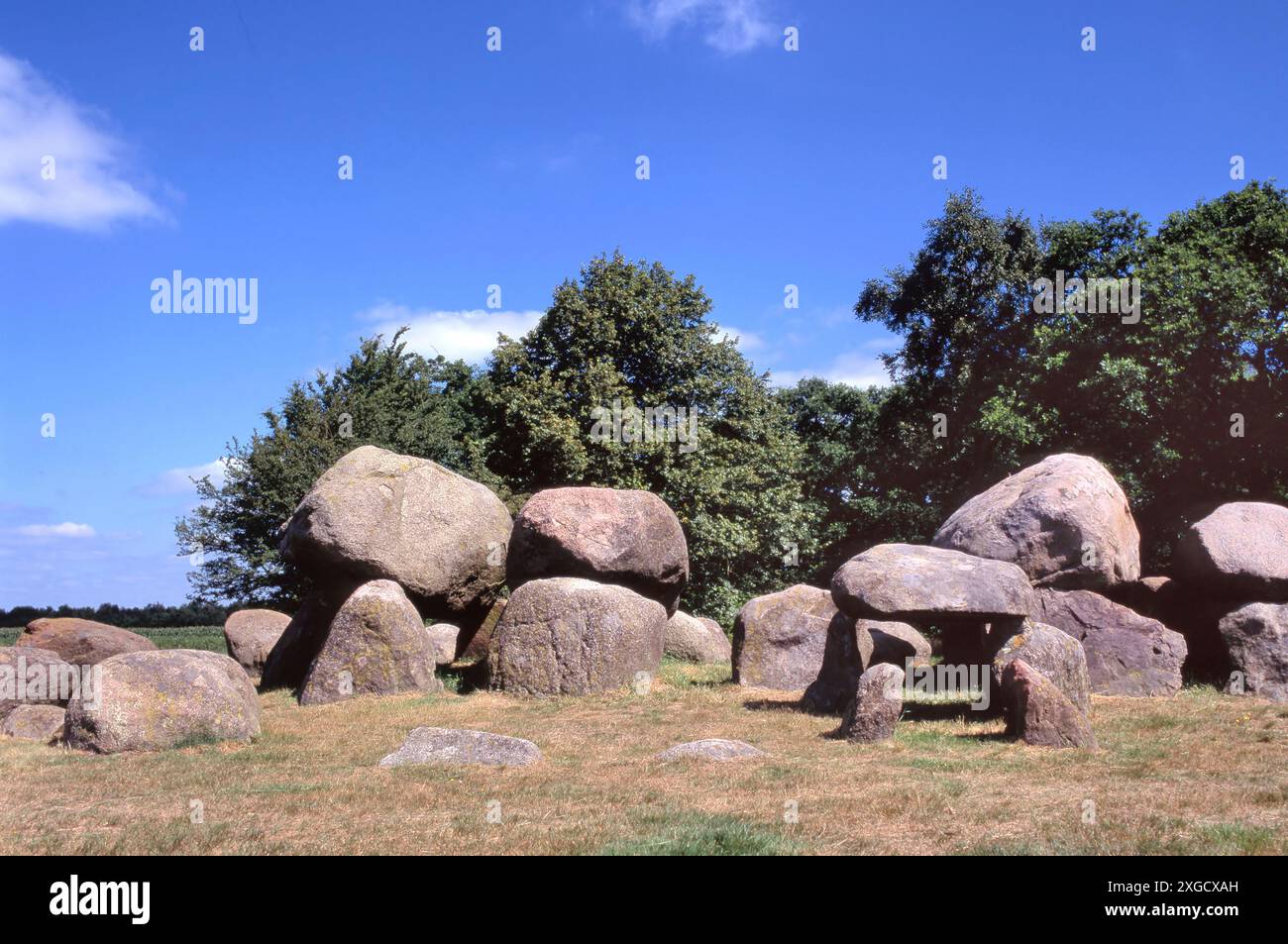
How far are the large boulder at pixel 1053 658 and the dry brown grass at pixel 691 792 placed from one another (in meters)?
0.47

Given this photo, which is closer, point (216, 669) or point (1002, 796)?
point (1002, 796)

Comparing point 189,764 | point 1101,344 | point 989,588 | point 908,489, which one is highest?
point 1101,344

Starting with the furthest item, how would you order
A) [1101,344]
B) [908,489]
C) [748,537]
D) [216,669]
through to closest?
[908,489] → [748,537] → [1101,344] → [216,669]

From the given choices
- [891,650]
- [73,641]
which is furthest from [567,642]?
[73,641]

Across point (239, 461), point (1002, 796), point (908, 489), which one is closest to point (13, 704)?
point (1002, 796)

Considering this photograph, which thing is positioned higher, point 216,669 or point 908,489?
point 908,489

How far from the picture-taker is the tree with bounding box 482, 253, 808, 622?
2922 centimetres

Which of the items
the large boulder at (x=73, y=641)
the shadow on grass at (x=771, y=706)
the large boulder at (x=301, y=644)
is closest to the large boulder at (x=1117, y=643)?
the shadow on grass at (x=771, y=706)

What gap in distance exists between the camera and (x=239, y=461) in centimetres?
3016

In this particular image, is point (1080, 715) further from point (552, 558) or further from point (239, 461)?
point (239, 461)

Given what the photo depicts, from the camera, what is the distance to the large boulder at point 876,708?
11.9m

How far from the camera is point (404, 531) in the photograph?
62.8ft

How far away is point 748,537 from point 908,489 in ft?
19.6
